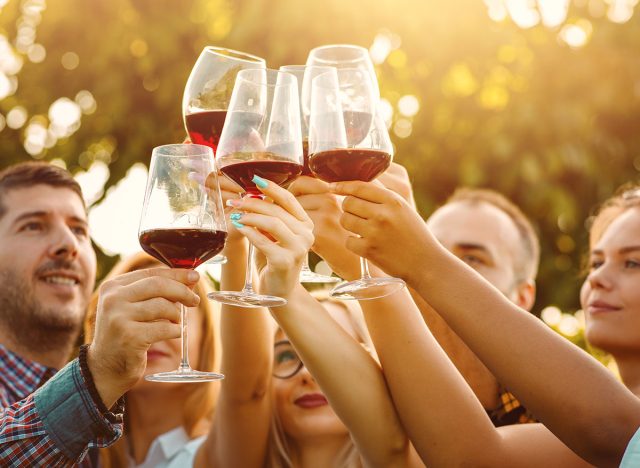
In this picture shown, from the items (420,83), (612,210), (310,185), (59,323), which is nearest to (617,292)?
(612,210)

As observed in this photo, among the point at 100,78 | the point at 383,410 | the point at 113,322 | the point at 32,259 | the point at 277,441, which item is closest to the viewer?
the point at 113,322

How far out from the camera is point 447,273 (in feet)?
9.00

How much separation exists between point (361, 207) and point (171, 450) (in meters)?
2.52

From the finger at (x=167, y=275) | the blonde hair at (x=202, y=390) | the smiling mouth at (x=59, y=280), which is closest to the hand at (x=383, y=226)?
the finger at (x=167, y=275)

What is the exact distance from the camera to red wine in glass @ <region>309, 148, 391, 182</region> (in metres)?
2.71

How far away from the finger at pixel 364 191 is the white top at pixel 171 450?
225cm

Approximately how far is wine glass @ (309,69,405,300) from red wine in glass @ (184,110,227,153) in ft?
1.33

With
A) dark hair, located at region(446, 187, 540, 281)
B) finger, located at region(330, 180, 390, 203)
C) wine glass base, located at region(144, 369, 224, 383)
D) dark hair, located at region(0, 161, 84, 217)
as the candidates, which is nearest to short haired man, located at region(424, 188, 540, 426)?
dark hair, located at region(446, 187, 540, 281)

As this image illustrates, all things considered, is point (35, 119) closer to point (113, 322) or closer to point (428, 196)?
point (428, 196)

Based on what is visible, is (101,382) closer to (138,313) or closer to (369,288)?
(138,313)

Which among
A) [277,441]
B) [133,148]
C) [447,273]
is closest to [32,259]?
[277,441]

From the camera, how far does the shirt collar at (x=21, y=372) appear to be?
14.0ft

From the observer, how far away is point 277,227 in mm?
2533

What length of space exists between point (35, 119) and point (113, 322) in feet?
16.7
